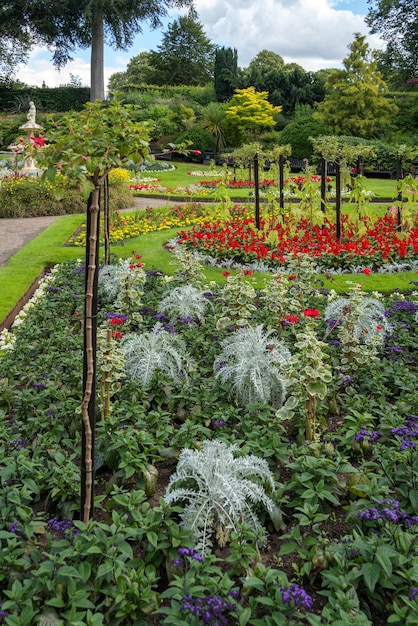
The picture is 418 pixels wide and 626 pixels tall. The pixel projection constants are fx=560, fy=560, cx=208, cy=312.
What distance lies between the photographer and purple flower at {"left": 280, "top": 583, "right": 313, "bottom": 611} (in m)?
1.78

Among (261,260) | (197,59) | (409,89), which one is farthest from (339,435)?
(197,59)

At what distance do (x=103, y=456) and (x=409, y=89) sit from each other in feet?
111

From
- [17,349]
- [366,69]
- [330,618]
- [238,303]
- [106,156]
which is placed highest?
[366,69]

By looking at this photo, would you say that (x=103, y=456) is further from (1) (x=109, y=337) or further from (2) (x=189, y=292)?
(2) (x=189, y=292)

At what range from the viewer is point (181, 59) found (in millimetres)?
43812

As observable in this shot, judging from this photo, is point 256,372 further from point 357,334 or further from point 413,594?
point 413,594

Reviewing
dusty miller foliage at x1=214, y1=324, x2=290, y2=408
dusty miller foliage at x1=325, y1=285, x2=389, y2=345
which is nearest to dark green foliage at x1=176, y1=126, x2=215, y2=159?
dusty miller foliage at x1=325, y1=285, x2=389, y2=345

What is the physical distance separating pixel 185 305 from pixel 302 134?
61.9 ft

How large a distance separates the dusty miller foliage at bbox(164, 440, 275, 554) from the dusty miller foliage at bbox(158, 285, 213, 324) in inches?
84.0

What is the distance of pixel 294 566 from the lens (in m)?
1.99

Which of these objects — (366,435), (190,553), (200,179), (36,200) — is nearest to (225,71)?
(200,179)

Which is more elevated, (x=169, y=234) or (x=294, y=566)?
(x=169, y=234)

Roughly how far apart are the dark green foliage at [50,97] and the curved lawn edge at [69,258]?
81.3ft

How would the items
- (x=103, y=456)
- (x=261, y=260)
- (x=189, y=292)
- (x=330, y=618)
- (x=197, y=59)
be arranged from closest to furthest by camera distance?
(x=330, y=618)
(x=103, y=456)
(x=189, y=292)
(x=261, y=260)
(x=197, y=59)
